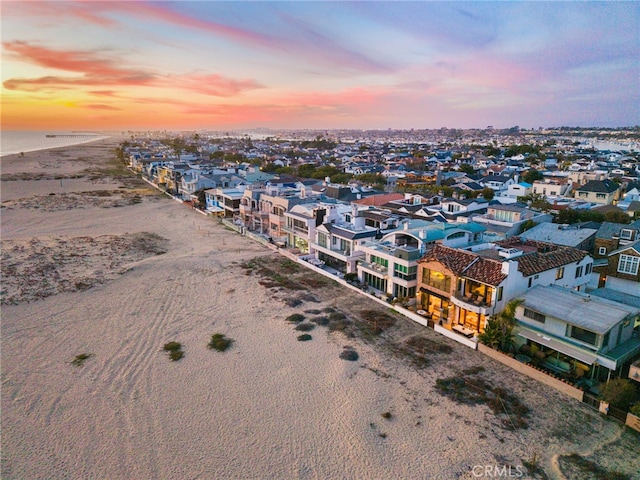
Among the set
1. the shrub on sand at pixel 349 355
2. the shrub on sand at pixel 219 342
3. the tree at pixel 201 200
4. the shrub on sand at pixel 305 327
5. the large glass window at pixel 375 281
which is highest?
the tree at pixel 201 200

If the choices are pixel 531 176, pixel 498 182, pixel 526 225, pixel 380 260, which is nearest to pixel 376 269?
pixel 380 260

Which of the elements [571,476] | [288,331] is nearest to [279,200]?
[288,331]

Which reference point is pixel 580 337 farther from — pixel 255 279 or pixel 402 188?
pixel 402 188

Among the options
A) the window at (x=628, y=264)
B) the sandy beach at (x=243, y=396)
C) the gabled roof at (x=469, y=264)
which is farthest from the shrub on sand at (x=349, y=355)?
the window at (x=628, y=264)

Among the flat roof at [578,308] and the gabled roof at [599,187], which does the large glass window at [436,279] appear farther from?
the gabled roof at [599,187]

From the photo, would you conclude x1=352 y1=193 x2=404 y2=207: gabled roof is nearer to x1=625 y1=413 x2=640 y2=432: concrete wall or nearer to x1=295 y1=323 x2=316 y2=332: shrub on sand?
x1=295 y1=323 x2=316 y2=332: shrub on sand

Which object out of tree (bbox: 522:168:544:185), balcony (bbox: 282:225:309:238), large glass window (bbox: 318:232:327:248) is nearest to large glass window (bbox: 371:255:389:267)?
large glass window (bbox: 318:232:327:248)
